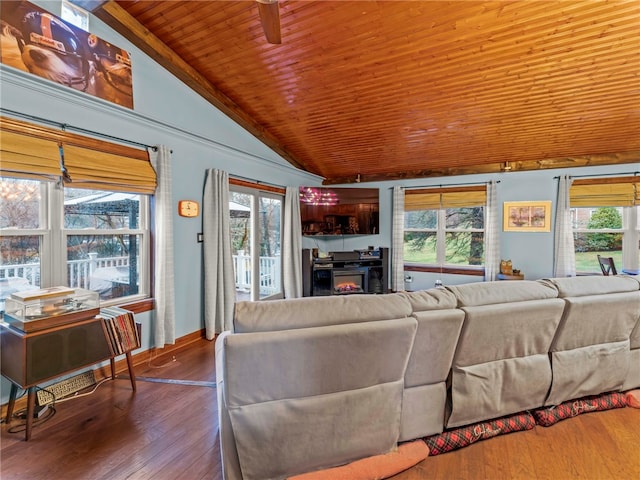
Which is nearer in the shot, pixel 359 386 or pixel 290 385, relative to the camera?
pixel 290 385

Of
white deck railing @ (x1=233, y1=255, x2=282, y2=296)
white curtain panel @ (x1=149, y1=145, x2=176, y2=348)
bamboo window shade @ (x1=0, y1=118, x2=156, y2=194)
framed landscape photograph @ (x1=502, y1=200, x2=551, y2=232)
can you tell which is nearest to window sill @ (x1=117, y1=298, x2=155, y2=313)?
white curtain panel @ (x1=149, y1=145, x2=176, y2=348)

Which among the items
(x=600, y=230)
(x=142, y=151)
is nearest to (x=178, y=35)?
(x=142, y=151)

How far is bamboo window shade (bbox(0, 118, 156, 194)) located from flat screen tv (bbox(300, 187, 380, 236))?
3049mm

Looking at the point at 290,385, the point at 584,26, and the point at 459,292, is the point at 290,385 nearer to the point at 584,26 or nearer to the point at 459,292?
the point at 459,292

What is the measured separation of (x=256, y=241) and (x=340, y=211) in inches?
73.3

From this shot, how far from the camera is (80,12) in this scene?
101 inches

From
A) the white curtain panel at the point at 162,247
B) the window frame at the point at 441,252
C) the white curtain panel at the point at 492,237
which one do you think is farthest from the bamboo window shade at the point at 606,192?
the white curtain panel at the point at 162,247

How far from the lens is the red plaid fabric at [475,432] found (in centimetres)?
180

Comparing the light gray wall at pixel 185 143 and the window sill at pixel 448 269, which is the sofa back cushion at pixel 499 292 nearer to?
the light gray wall at pixel 185 143

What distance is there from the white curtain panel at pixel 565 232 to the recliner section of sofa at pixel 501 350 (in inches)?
147

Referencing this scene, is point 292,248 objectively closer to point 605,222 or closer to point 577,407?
point 577,407

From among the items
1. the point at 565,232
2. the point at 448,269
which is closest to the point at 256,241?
the point at 448,269

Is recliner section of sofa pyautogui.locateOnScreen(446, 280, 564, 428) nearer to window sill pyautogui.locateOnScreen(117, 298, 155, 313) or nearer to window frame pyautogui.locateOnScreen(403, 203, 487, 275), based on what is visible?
window sill pyautogui.locateOnScreen(117, 298, 155, 313)

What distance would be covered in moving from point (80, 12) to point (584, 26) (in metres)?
4.39
